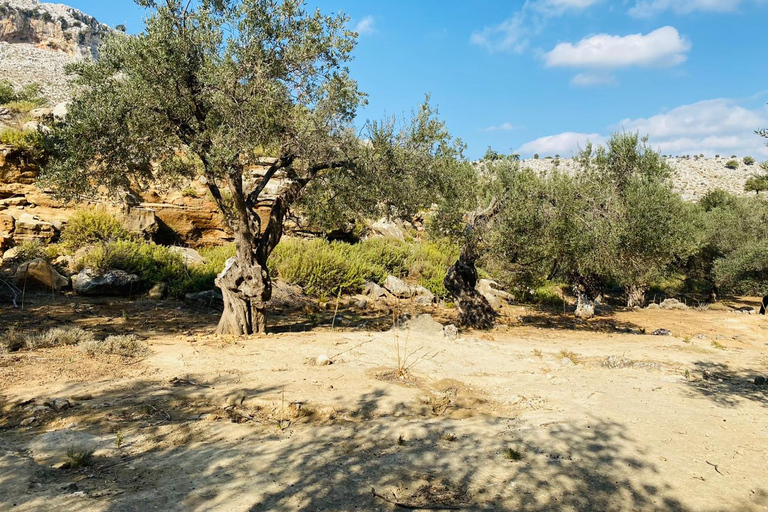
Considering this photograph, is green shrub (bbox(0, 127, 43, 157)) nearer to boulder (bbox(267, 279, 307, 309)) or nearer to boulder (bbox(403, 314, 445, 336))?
boulder (bbox(267, 279, 307, 309))

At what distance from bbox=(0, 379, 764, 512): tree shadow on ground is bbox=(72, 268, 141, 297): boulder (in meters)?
8.97

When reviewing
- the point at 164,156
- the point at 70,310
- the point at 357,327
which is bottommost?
the point at 357,327

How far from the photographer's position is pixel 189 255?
18.0 metres

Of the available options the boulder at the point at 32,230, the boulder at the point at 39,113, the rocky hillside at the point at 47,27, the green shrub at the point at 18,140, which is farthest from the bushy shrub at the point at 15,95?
the rocky hillside at the point at 47,27

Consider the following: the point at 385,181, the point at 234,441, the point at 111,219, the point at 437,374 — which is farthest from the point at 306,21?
the point at 111,219

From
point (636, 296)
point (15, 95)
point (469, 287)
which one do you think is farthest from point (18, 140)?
point (636, 296)

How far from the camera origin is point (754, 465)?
4.87 m

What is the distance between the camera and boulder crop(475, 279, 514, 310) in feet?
68.5

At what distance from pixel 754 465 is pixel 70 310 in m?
13.5

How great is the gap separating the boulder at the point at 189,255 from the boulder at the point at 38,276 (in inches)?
152

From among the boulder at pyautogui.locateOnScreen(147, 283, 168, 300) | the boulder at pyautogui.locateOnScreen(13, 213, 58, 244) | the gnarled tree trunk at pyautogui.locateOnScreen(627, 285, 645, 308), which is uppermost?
the boulder at pyautogui.locateOnScreen(13, 213, 58, 244)

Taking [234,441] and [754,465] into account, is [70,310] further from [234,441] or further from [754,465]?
[754,465]

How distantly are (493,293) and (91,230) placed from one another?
53.3 ft

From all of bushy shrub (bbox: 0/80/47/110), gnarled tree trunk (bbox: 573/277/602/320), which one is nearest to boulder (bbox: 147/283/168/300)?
Result: bushy shrub (bbox: 0/80/47/110)
